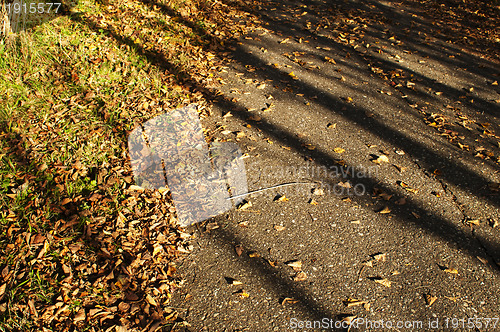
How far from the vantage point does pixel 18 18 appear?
4.45 metres

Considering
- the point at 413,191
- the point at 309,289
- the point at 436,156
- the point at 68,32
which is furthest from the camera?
the point at 68,32

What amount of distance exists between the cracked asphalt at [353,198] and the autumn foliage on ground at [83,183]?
1.18ft

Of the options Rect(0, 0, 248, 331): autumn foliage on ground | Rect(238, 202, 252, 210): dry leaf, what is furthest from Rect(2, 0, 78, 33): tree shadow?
Rect(238, 202, 252, 210): dry leaf

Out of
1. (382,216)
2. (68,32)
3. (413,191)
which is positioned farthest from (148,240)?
(68,32)

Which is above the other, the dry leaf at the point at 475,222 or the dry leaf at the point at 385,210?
the dry leaf at the point at 475,222

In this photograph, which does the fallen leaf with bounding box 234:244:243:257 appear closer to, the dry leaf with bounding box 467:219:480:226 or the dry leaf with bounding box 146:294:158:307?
the dry leaf with bounding box 146:294:158:307

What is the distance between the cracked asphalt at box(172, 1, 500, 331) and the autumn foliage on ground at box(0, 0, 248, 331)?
1.18 feet

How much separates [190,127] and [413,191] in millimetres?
2665

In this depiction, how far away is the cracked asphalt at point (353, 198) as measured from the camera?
7.97 ft

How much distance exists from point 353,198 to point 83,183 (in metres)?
2.68

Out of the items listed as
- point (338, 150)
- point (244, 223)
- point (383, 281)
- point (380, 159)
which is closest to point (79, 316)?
point (244, 223)

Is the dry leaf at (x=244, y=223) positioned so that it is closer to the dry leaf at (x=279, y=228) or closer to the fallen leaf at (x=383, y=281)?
the dry leaf at (x=279, y=228)

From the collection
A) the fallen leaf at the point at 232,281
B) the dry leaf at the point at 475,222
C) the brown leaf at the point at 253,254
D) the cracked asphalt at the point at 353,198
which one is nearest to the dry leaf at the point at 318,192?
the cracked asphalt at the point at 353,198

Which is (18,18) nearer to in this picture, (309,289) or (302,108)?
(302,108)
